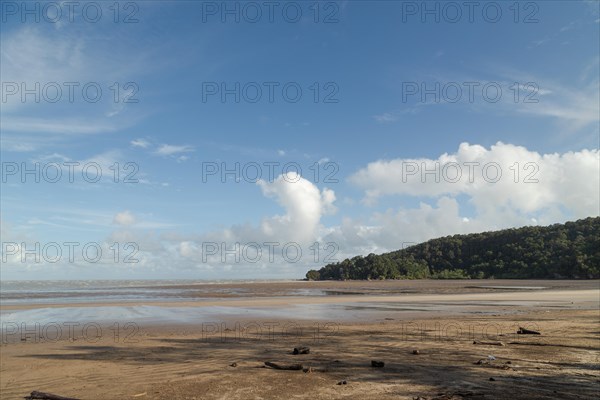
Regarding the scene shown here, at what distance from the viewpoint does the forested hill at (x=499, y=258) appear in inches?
3730

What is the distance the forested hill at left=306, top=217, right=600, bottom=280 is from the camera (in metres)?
94.8

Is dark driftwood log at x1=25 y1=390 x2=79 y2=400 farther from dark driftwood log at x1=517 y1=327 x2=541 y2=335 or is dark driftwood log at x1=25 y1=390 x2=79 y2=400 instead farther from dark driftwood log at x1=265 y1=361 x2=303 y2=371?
dark driftwood log at x1=517 y1=327 x2=541 y2=335

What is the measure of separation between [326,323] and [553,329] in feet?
32.2

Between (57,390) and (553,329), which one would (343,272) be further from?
(57,390)

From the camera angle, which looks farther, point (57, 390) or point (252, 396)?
point (57, 390)

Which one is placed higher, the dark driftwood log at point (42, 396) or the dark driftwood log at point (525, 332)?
the dark driftwood log at point (42, 396)

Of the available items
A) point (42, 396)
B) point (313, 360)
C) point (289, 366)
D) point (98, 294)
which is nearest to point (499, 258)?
point (98, 294)

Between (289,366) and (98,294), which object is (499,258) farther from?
(289,366)

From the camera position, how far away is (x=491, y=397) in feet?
27.3

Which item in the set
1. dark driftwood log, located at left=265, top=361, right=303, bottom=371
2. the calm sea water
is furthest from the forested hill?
dark driftwood log, located at left=265, top=361, right=303, bottom=371

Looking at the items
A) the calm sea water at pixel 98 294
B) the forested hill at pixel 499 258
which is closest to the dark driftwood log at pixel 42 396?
the calm sea water at pixel 98 294

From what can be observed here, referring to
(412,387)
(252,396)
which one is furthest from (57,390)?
(412,387)

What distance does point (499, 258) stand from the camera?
117750 mm

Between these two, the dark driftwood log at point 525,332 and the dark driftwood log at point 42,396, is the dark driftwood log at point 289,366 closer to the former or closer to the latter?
the dark driftwood log at point 42,396
